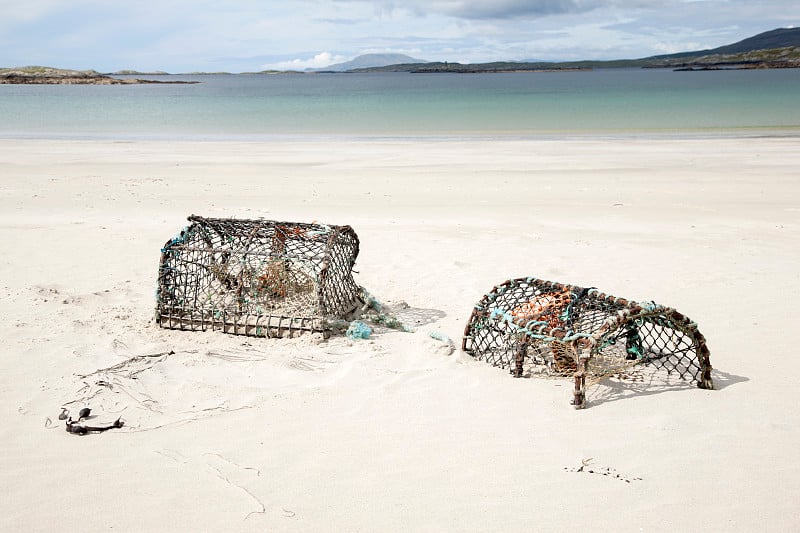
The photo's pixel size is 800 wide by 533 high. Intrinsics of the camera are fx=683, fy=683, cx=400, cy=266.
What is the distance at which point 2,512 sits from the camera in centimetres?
362

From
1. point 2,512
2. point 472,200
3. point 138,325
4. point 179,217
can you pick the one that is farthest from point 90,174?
point 2,512

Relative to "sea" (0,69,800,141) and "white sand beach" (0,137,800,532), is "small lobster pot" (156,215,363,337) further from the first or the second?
"sea" (0,69,800,141)

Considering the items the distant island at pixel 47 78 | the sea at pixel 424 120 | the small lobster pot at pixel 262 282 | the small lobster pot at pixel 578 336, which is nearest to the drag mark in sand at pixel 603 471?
the small lobster pot at pixel 578 336

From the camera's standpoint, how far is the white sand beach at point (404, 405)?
369 cm

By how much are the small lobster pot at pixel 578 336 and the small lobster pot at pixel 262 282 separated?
1.40 meters

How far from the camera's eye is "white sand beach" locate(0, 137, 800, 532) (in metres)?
3.69

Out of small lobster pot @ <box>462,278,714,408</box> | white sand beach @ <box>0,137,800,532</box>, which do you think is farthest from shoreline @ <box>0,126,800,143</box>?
small lobster pot @ <box>462,278,714,408</box>

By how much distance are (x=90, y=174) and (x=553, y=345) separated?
1388cm

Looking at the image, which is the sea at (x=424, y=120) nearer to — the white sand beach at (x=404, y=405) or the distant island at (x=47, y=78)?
the white sand beach at (x=404, y=405)

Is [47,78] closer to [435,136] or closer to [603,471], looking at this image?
[435,136]

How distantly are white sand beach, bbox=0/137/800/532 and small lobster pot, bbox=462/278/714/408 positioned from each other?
0.64 ft

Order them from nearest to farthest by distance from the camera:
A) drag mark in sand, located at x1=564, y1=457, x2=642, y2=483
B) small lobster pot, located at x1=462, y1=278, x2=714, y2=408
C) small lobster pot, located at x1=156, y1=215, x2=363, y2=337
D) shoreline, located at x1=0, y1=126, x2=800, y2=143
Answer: drag mark in sand, located at x1=564, y1=457, x2=642, y2=483, small lobster pot, located at x1=462, y1=278, x2=714, y2=408, small lobster pot, located at x1=156, y1=215, x2=363, y2=337, shoreline, located at x1=0, y1=126, x2=800, y2=143

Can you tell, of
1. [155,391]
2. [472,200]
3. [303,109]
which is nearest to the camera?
[155,391]

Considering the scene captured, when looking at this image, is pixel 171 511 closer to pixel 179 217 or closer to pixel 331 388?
pixel 331 388
